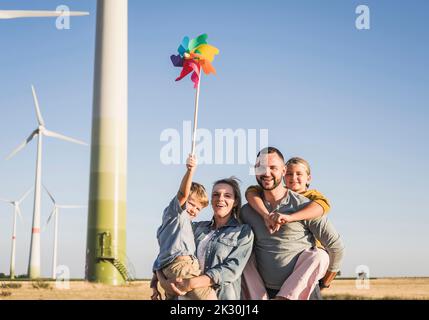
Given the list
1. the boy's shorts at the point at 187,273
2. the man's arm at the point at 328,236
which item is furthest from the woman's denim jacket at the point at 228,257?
the man's arm at the point at 328,236

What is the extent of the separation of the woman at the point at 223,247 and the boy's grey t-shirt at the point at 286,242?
205mm

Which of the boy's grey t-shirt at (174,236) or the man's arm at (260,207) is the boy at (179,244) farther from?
the man's arm at (260,207)

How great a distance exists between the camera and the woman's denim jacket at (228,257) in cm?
670

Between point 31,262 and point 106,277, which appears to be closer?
point 106,277

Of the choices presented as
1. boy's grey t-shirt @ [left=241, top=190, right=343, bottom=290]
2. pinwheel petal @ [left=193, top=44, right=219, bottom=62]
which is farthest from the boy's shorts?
pinwheel petal @ [left=193, top=44, right=219, bottom=62]

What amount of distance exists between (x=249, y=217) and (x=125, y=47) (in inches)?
990

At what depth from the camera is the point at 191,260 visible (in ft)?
21.8

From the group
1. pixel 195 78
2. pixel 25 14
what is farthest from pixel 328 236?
pixel 25 14

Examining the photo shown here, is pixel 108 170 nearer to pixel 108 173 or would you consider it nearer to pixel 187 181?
pixel 108 173

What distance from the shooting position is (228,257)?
6793mm

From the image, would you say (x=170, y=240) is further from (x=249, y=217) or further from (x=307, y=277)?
(x=307, y=277)
